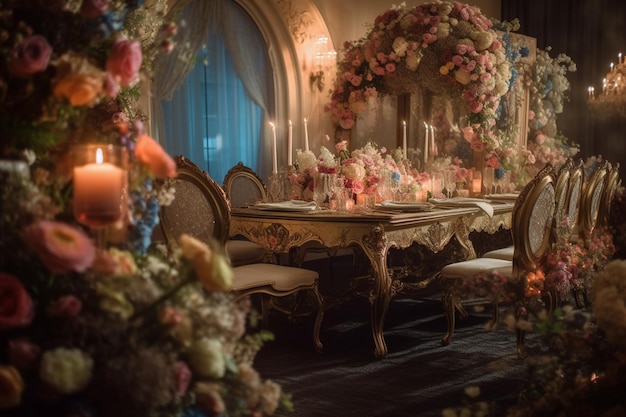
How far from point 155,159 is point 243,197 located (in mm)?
3251

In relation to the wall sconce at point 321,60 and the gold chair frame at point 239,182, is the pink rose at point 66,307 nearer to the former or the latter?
the gold chair frame at point 239,182

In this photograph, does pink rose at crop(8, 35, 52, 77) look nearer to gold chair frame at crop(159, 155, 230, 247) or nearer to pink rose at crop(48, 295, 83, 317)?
pink rose at crop(48, 295, 83, 317)

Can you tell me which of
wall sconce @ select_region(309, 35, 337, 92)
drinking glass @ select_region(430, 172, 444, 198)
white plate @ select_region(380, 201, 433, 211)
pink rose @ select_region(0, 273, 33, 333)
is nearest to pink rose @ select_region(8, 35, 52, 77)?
pink rose @ select_region(0, 273, 33, 333)

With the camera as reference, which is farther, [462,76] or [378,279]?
[462,76]

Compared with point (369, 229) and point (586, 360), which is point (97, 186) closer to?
point (586, 360)

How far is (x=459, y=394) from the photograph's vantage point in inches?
114

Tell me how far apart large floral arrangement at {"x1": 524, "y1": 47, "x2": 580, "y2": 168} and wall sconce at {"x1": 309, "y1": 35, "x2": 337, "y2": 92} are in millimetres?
1883

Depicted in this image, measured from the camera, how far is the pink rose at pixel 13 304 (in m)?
1.08

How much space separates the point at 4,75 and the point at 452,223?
2.88 meters

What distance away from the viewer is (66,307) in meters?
1.11

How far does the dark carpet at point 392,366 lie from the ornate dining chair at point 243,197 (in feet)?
Result: 1.43

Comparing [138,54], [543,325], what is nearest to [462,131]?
[543,325]

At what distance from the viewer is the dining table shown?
3.28 meters

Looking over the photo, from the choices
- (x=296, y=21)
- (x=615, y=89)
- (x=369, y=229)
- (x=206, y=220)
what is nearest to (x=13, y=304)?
(x=206, y=220)
